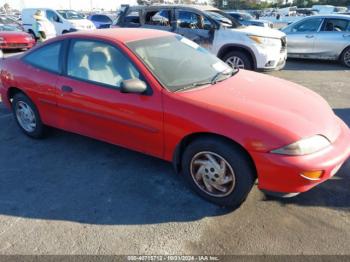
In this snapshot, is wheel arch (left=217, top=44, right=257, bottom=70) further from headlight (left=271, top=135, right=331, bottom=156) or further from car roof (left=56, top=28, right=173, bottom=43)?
headlight (left=271, top=135, right=331, bottom=156)

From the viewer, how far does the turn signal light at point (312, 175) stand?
2588 millimetres

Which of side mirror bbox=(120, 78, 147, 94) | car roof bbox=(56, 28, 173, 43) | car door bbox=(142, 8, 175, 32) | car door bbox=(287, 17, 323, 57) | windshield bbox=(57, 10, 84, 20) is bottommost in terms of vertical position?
windshield bbox=(57, 10, 84, 20)

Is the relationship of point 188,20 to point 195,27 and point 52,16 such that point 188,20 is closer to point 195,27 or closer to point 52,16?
point 195,27

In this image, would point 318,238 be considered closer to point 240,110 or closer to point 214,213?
point 214,213

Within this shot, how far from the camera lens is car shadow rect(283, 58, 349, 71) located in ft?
31.9

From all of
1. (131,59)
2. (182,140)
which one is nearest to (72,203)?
(182,140)

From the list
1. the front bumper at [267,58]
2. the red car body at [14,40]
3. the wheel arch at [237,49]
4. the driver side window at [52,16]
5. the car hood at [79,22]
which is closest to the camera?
the front bumper at [267,58]

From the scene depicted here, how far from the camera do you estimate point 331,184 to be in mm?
3393

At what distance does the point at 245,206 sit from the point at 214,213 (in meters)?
0.31

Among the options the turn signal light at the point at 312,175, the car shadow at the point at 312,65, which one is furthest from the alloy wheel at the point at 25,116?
the car shadow at the point at 312,65

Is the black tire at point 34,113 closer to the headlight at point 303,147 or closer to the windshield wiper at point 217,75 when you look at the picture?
the windshield wiper at point 217,75

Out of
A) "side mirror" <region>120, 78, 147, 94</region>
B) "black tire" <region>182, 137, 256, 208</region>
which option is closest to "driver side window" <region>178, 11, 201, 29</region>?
"side mirror" <region>120, 78, 147, 94</region>

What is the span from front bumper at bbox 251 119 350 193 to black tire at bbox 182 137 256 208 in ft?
0.33

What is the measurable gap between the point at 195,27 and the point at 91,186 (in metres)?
5.85
